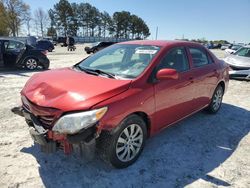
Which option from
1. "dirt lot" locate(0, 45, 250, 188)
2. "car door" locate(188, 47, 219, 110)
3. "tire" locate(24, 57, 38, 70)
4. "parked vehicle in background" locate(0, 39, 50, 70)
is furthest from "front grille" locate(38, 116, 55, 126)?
"tire" locate(24, 57, 38, 70)

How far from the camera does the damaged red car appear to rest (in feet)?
9.32

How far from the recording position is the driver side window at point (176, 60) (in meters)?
3.92

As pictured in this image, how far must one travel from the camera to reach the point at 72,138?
277 cm

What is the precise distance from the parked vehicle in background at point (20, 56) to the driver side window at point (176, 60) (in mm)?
8857

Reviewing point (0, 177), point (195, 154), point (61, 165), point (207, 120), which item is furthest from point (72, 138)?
point (207, 120)

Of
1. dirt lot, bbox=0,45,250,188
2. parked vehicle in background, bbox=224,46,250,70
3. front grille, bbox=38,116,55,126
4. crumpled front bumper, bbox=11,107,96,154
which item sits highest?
parked vehicle in background, bbox=224,46,250,70

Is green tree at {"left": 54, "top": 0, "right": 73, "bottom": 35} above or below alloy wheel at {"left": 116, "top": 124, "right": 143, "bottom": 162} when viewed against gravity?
above

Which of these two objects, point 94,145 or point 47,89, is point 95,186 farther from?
point 47,89

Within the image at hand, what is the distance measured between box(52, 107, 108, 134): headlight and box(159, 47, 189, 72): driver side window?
1.46 meters

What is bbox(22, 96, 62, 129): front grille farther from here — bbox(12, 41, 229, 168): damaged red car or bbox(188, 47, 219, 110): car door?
bbox(188, 47, 219, 110): car door

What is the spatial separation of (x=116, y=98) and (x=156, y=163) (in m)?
1.20

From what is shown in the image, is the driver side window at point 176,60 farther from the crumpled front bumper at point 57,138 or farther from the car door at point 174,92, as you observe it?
the crumpled front bumper at point 57,138

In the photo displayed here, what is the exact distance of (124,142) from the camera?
3283mm

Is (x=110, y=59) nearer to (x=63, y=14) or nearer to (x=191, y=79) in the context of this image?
(x=191, y=79)
